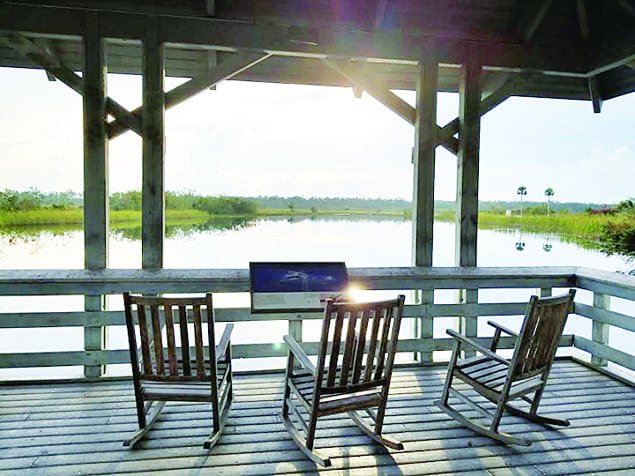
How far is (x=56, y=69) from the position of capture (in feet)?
11.1

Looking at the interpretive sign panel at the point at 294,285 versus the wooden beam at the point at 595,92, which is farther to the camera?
the wooden beam at the point at 595,92

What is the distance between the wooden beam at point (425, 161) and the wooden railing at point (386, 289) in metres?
0.28

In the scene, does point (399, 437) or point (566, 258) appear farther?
point (566, 258)

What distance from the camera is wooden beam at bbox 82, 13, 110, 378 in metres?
3.40

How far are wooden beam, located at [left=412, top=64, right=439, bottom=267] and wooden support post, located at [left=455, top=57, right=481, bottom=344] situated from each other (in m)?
0.28

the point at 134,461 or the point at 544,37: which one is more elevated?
the point at 544,37

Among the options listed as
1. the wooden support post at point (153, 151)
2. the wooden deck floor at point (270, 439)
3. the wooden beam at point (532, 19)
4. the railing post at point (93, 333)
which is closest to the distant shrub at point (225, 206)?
the wooden support post at point (153, 151)

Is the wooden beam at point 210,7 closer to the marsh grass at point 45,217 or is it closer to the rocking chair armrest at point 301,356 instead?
the marsh grass at point 45,217

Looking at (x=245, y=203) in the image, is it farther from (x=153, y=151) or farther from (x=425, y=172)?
(x=425, y=172)

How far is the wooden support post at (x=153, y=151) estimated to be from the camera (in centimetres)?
348

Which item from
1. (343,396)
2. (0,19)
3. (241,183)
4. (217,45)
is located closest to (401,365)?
(343,396)

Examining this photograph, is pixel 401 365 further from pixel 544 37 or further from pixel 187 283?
pixel 544 37

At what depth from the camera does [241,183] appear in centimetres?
523

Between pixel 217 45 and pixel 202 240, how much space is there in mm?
1904
